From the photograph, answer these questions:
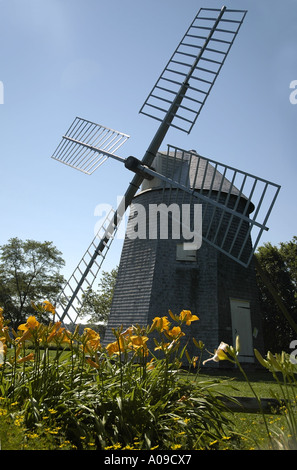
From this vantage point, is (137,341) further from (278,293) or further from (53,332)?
(278,293)

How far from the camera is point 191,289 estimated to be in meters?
12.2

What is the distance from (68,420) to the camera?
2.81 metres

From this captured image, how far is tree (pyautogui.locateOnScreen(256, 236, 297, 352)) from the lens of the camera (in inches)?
938

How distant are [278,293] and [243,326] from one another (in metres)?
12.6

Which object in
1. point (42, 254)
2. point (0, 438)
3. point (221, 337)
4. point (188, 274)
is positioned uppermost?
point (42, 254)

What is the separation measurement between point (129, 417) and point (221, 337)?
9240 mm

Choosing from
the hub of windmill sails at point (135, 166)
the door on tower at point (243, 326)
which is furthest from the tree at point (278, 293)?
the hub of windmill sails at point (135, 166)

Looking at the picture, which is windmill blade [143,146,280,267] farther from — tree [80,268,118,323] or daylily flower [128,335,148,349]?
tree [80,268,118,323]

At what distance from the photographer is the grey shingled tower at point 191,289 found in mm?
11898

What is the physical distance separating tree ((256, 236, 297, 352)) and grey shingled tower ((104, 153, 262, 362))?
452 inches

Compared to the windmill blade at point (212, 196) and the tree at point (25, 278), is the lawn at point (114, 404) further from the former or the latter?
the tree at point (25, 278)
